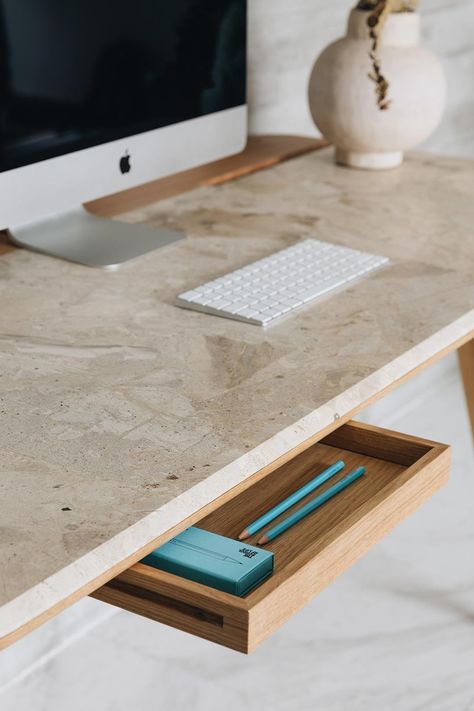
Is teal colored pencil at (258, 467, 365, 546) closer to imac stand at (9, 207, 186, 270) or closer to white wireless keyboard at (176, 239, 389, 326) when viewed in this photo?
white wireless keyboard at (176, 239, 389, 326)

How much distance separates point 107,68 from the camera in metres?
1.24

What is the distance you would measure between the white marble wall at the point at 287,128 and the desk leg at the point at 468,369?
0.41 meters

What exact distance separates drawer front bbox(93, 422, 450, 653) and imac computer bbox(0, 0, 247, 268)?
338 millimetres

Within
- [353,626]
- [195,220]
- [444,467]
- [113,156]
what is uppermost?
[113,156]

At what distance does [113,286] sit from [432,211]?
1.61ft

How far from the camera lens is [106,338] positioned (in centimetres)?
103

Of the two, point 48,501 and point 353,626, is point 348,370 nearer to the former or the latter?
point 48,501

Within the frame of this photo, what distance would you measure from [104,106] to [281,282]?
0.31 meters

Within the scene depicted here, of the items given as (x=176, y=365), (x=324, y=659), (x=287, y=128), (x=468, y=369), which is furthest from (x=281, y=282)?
(x=287, y=128)

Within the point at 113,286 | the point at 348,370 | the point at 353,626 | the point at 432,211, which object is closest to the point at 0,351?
the point at 113,286

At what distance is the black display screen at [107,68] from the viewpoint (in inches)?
44.6

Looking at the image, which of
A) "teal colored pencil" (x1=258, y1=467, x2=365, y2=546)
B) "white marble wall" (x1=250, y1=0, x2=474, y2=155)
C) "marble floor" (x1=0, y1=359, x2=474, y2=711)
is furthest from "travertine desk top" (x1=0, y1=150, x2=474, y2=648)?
"marble floor" (x1=0, y1=359, x2=474, y2=711)

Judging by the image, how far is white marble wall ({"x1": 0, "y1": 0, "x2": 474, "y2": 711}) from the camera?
5.26 feet

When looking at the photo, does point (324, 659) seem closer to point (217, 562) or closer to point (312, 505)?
point (312, 505)
